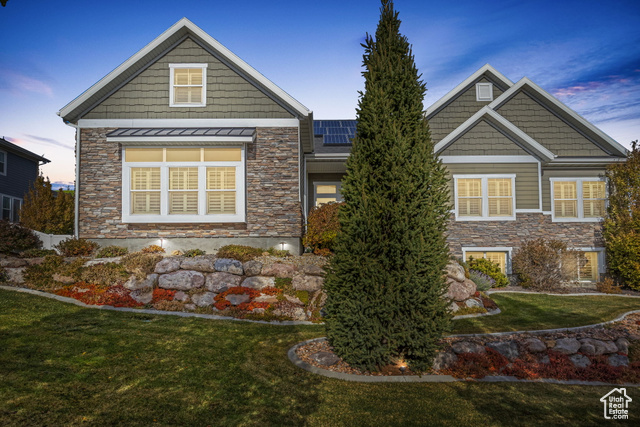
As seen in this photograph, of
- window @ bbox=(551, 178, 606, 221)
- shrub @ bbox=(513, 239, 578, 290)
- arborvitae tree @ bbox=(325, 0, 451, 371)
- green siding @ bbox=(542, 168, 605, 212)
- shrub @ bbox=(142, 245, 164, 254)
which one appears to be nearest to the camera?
arborvitae tree @ bbox=(325, 0, 451, 371)

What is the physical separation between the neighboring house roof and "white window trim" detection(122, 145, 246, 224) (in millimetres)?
14911

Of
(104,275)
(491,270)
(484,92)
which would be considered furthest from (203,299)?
(484,92)

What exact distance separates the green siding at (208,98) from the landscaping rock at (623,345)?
35.8 ft

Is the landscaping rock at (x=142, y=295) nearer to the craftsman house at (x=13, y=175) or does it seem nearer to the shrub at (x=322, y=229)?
the shrub at (x=322, y=229)

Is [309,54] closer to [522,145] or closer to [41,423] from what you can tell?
[522,145]

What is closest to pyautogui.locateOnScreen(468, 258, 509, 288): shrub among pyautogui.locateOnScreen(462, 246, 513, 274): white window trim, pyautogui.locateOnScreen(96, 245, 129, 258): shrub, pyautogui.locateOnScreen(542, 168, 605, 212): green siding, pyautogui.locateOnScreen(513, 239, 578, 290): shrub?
pyautogui.locateOnScreen(513, 239, 578, 290): shrub

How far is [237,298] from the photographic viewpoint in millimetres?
9328

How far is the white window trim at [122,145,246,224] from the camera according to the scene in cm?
1234

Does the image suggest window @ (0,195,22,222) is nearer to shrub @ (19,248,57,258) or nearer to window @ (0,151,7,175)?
window @ (0,151,7,175)

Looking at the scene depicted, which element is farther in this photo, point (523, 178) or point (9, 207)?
point (9, 207)

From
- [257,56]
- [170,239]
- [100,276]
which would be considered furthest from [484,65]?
[100,276]

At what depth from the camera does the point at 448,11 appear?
11.4m

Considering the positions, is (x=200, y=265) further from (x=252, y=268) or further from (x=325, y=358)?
(x=325, y=358)

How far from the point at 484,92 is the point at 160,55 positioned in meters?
14.6
